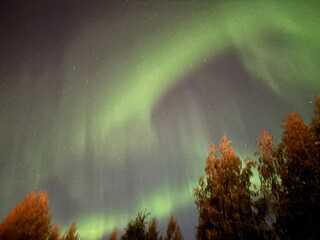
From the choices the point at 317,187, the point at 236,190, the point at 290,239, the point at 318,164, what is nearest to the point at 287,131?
the point at 318,164

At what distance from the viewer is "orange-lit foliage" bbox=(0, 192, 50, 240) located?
22562 mm

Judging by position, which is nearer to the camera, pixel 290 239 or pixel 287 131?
pixel 290 239

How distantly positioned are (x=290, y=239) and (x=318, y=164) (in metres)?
4.28

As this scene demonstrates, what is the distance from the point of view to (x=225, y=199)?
42.3ft

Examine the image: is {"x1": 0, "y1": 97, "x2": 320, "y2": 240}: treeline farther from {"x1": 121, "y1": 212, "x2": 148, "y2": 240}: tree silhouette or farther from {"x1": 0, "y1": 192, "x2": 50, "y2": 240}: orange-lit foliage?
{"x1": 0, "y1": 192, "x2": 50, "y2": 240}: orange-lit foliage

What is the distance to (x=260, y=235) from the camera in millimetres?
11594

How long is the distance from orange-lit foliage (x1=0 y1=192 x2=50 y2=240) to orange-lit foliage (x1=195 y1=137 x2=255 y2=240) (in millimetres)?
19783

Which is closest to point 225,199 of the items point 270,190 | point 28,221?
point 270,190

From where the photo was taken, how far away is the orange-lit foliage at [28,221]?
22.6m

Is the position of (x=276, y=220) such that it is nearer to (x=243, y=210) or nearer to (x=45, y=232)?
(x=243, y=210)

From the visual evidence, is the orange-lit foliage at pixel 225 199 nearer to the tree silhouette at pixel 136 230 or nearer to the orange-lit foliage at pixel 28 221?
the tree silhouette at pixel 136 230

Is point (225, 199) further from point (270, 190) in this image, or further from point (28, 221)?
point (28, 221)

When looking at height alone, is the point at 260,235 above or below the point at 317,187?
below

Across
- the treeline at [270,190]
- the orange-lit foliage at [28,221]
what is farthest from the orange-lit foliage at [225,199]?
the orange-lit foliage at [28,221]
